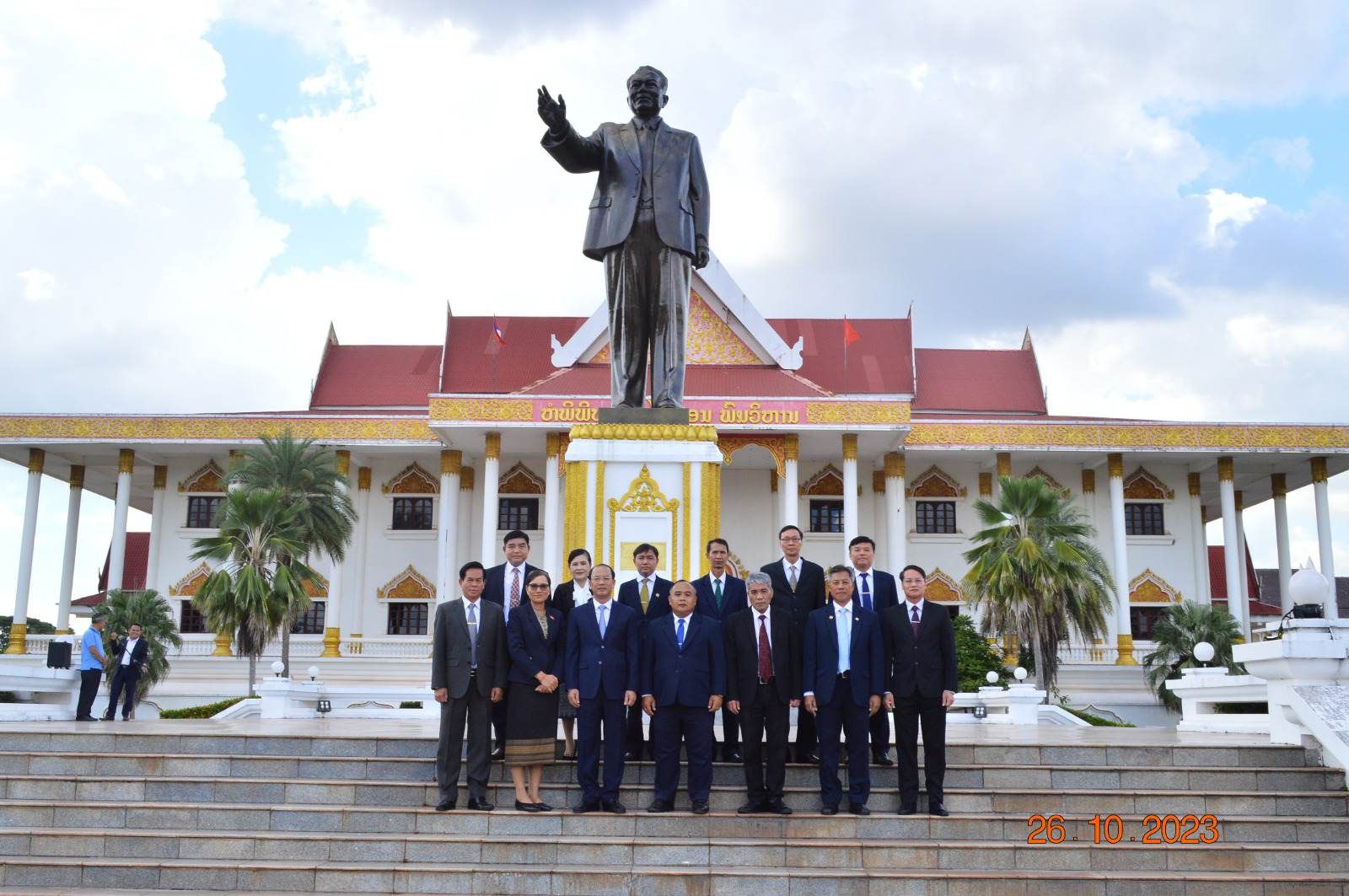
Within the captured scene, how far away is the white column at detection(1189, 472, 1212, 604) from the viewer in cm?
3072

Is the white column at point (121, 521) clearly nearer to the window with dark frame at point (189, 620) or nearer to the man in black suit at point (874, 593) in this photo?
the window with dark frame at point (189, 620)

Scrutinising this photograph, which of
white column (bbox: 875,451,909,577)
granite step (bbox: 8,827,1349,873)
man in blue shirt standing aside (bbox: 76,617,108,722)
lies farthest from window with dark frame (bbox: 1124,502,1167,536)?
granite step (bbox: 8,827,1349,873)

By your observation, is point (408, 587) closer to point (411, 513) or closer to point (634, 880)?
point (411, 513)

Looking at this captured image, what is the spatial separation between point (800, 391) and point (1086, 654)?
914 centimetres

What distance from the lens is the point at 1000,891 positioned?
17.8 ft

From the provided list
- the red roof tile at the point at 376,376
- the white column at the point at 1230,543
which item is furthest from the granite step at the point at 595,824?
the red roof tile at the point at 376,376

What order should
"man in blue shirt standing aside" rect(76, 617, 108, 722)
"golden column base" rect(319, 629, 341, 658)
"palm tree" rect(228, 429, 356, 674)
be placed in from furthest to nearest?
1. "golden column base" rect(319, 629, 341, 658)
2. "palm tree" rect(228, 429, 356, 674)
3. "man in blue shirt standing aside" rect(76, 617, 108, 722)

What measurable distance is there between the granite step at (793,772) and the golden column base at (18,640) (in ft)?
77.0

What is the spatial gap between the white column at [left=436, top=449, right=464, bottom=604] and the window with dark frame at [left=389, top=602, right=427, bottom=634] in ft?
4.31

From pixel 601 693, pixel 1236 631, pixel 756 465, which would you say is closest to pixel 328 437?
pixel 756 465

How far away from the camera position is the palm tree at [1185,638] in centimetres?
2342

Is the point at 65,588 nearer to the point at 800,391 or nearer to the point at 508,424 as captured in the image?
the point at 508,424

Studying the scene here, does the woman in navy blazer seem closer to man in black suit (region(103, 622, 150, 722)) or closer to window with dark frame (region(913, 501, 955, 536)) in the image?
man in black suit (region(103, 622, 150, 722))

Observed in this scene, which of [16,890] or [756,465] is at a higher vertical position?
[756,465]
